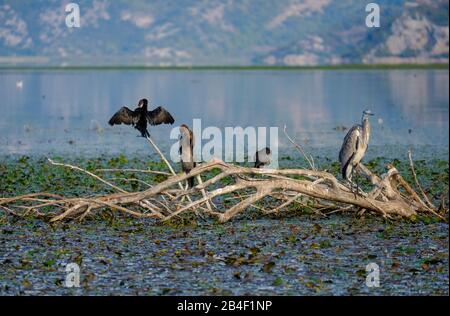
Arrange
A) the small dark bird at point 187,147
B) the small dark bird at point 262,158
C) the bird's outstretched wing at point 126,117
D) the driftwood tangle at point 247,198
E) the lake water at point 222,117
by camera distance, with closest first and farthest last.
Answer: the driftwood tangle at point 247,198 < the bird's outstretched wing at point 126,117 < the small dark bird at point 187,147 < the small dark bird at point 262,158 < the lake water at point 222,117

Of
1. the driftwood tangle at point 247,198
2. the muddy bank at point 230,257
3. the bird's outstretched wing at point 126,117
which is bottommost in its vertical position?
the muddy bank at point 230,257

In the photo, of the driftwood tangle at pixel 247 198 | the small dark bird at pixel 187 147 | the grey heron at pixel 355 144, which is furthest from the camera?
the small dark bird at pixel 187 147

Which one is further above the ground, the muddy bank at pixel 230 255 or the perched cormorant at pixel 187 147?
the perched cormorant at pixel 187 147

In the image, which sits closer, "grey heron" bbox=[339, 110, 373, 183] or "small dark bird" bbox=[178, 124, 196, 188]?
"grey heron" bbox=[339, 110, 373, 183]

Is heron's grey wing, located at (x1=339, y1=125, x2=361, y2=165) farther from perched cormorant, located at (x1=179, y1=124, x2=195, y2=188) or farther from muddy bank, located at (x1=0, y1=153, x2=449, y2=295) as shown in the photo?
perched cormorant, located at (x1=179, y1=124, x2=195, y2=188)

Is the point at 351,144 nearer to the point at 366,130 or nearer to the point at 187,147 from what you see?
the point at 366,130

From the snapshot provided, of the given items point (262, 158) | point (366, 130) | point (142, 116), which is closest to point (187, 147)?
point (142, 116)

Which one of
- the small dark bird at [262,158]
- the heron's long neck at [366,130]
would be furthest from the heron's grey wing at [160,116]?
the small dark bird at [262,158]

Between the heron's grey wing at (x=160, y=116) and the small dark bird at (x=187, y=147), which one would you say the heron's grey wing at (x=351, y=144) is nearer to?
the small dark bird at (x=187, y=147)

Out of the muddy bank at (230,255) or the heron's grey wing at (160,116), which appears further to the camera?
the heron's grey wing at (160,116)

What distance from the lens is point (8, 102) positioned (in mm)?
61812

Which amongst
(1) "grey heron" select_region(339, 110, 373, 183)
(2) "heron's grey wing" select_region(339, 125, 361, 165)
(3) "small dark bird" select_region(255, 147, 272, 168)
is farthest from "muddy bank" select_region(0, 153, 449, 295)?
(3) "small dark bird" select_region(255, 147, 272, 168)

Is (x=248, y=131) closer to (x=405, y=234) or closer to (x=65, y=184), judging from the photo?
(x=65, y=184)
